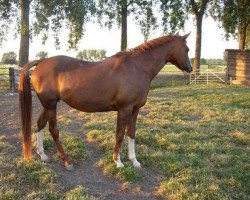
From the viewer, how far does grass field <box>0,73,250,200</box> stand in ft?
17.6

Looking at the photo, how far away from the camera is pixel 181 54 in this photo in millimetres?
6641

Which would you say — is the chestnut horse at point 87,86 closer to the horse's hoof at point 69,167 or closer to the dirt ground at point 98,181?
the horse's hoof at point 69,167

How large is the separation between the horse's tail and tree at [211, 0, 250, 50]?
81.1 feet

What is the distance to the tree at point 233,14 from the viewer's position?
1098 inches

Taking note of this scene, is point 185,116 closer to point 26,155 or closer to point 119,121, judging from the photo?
point 119,121

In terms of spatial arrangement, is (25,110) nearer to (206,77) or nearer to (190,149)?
(190,149)

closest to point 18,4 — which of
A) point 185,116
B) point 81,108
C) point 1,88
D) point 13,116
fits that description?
point 1,88

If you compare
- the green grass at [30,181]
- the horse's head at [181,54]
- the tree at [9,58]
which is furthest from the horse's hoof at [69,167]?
the tree at [9,58]

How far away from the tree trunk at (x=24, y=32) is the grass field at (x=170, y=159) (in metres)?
12.0

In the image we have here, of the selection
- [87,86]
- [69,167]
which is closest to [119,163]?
[69,167]

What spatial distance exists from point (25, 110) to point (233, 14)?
83.0 feet

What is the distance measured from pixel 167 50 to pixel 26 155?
10.1 feet

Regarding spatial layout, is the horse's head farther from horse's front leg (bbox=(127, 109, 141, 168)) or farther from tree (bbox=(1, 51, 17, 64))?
tree (bbox=(1, 51, 17, 64))

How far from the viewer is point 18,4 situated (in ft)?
72.7
